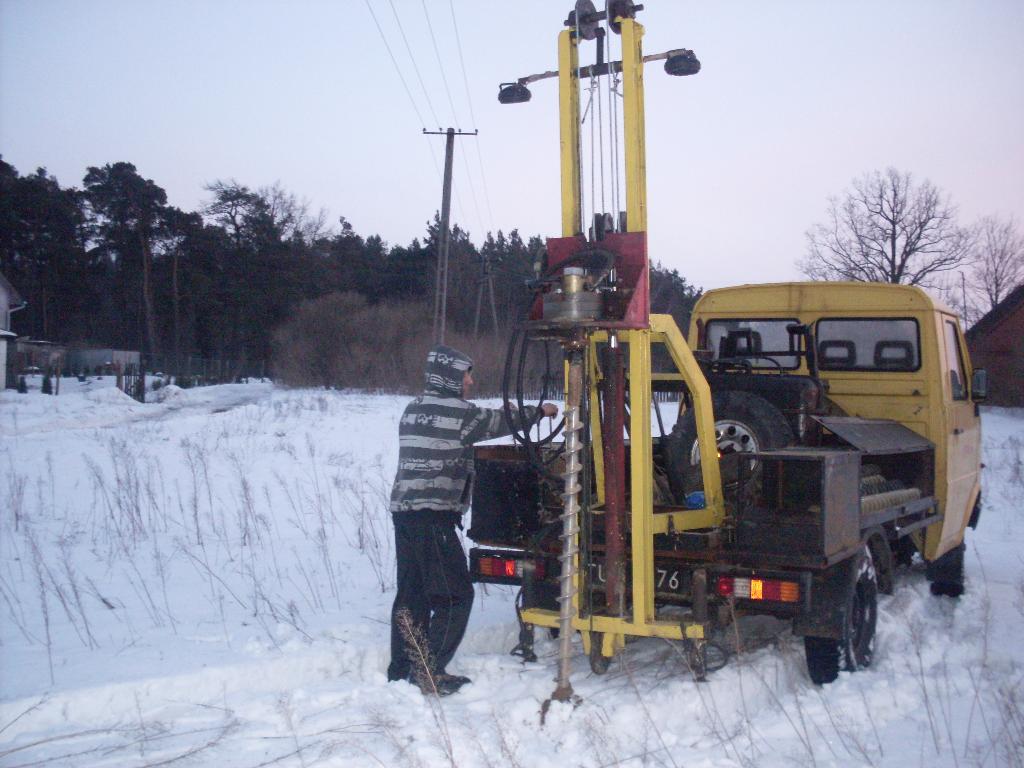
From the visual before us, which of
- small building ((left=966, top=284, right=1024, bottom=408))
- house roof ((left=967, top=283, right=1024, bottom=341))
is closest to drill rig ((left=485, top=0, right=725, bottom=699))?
small building ((left=966, top=284, right=1024, bottom=408))

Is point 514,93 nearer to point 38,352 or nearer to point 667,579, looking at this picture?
point 667,579

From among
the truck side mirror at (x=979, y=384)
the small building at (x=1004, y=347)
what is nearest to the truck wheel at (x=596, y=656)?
the truck side mirror at (x=979, y=384)

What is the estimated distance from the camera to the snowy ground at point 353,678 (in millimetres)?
4184

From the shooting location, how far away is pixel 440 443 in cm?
530

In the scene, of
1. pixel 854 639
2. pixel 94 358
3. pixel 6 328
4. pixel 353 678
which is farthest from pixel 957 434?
pixel 94 358

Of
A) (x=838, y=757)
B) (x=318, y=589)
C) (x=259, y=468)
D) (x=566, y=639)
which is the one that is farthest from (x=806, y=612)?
(x=259, y=468)

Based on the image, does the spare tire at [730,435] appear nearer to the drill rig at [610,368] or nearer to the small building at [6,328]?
the drill rig at [610,368]

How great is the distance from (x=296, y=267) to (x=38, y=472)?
2102 inches

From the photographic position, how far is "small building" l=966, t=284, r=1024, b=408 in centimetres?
3659

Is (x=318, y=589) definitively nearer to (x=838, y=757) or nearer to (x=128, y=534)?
(x=128, y=534)

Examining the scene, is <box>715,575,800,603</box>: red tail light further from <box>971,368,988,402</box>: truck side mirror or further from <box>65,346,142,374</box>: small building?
<box>65,346,142,374</box>: small building

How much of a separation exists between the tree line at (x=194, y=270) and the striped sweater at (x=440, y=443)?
48861 millimetres

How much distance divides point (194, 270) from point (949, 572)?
63.1 metres

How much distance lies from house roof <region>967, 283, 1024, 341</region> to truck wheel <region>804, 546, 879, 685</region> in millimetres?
35257
